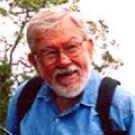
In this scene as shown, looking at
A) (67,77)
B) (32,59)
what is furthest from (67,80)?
(32,59)

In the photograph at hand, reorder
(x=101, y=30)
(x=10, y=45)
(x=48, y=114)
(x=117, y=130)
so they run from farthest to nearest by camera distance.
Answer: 1. (x=101, y=30)
2. (x=10, y=45)
3. (x=48, y=114)
4. (x=117, y=130)

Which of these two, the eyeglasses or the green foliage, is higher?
the eyeglasses

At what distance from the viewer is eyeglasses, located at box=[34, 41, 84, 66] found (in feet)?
8.98

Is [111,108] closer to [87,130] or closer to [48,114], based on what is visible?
[87,130]

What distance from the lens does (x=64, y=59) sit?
8.96 feet

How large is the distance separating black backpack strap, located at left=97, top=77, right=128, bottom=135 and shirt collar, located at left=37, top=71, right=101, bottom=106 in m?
0.04

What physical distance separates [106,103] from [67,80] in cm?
23

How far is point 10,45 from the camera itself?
13094 millimetres

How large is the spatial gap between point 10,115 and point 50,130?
1.04 ft

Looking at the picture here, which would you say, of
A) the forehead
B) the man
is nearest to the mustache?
the man

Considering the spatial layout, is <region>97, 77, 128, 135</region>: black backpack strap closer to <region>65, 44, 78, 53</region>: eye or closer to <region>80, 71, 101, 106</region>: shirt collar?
<region>80, 71, 101, 106</region>: shirt collar

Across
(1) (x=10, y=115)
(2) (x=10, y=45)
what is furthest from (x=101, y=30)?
(1) (x=10, y=115)

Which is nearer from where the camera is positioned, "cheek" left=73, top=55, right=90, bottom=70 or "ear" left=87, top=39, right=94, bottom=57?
"cheek" left=73, top=55, right=90, bottom=70

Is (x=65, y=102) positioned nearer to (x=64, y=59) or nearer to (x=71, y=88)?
(x=71, y=88)
